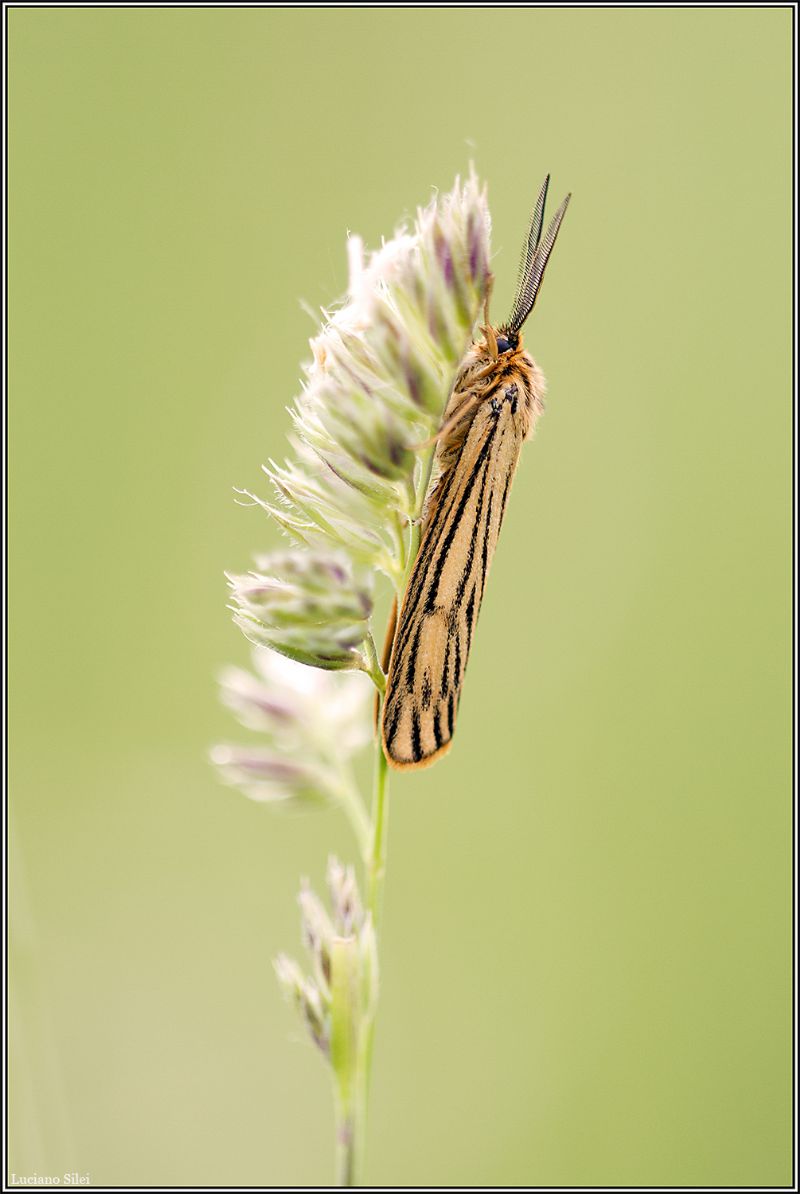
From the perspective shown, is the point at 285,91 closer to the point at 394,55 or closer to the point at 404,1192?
the point at 394,55

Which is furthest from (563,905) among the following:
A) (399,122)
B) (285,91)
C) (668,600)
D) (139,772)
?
(285,91)

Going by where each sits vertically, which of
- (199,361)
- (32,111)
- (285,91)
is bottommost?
(199,361)

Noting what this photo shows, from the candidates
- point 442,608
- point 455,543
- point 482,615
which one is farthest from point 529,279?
point 482,615

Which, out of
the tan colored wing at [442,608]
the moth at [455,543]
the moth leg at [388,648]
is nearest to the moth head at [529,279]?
the moth at [455,543]

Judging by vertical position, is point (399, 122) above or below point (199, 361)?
above

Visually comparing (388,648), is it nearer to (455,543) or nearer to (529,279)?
(455,543)

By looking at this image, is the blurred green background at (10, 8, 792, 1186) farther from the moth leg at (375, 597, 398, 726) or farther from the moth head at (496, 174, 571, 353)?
the moth head at (496, 174, 571, 353)

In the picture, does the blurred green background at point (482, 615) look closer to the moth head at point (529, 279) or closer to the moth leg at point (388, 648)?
the moth leg at point (388, 648)
